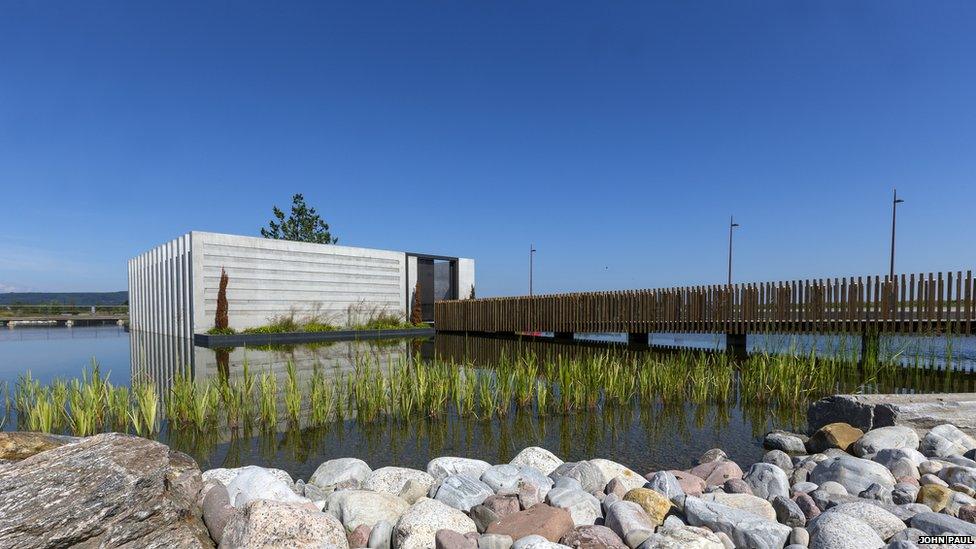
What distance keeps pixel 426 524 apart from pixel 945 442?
3942 millimetres

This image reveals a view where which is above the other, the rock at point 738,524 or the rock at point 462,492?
the rock at point 738,524

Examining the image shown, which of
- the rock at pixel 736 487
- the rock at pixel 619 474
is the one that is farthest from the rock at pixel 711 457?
the rock at pixel 619 474

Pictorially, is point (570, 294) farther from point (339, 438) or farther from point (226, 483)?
point (226, 483)

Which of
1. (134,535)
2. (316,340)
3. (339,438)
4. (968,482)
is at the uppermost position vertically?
(134,535)

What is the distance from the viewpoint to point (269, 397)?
4766 mm

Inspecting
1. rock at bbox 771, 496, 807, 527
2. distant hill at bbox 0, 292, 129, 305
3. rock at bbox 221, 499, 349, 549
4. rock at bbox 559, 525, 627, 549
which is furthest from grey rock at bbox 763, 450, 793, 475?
distant hill at bbox 0, 292, 129, 305

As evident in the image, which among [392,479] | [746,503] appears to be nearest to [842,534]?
[746,503]

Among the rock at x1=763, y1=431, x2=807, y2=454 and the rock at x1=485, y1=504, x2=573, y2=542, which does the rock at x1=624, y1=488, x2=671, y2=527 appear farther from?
the rock at x1=763, y1=431, x2=807, y2=454

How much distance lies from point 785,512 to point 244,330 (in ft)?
55.2

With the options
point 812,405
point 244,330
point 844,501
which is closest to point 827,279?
point 812,405

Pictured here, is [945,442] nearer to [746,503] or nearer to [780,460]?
[780,460]

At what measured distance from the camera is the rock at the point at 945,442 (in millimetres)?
3816

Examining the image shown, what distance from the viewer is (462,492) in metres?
2.92

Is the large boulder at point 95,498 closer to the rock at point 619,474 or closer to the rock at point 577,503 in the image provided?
the rock at point 577,503
